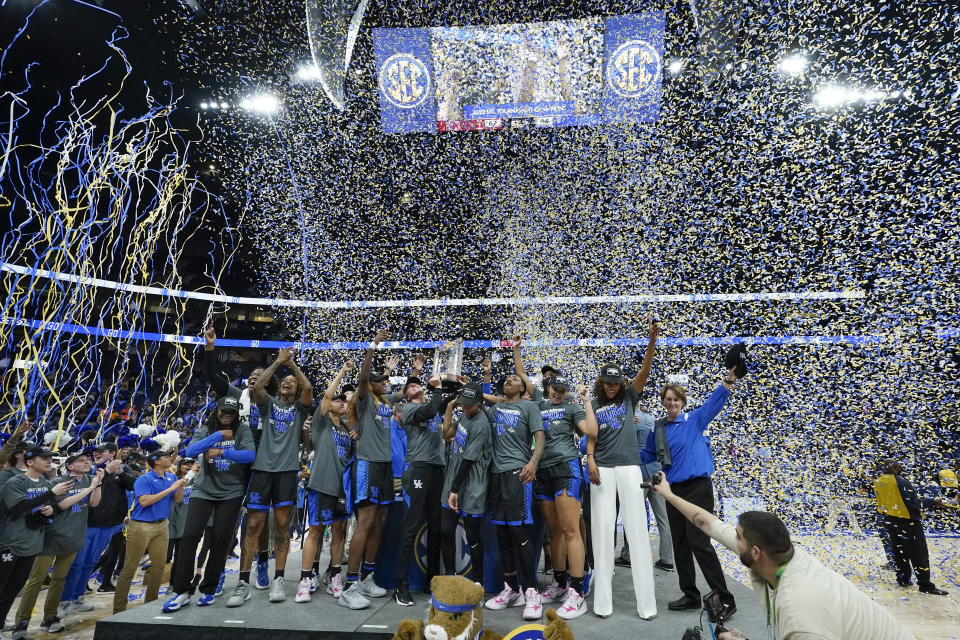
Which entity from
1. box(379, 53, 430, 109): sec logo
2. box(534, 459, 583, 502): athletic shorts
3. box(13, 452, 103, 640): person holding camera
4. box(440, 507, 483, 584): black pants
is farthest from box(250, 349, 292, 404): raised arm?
box(379, 53, 430, 109): sec logo

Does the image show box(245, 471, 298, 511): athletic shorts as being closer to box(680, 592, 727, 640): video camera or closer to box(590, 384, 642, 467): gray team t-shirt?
box(590, 384, 642, 467): gray team t-shirt

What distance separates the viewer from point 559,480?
4336 mm

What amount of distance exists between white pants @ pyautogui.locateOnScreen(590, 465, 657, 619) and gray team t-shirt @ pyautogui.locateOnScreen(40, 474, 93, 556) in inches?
192

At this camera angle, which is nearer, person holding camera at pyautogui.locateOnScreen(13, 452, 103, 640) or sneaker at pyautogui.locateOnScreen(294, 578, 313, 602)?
sneaker at pyautogui.locateOnScreen(294, 578, 313, 602)

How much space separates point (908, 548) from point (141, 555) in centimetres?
909

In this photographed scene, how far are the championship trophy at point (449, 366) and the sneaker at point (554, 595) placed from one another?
6.14 feet

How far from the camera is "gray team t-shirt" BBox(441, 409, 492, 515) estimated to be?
434 centimetres

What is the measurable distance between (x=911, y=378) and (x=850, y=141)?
23.8ft

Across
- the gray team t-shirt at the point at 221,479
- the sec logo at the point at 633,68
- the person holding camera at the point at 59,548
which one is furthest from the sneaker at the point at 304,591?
the sec logo at the point at 633,68

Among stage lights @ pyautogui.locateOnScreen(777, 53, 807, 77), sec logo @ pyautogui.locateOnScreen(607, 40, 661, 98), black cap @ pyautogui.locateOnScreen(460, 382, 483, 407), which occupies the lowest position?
black cap @ pyautogui.locateOnScreen(460, 382, 483, 407)

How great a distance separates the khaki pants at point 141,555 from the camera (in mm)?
5223

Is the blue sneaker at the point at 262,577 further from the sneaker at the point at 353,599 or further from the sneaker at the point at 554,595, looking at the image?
the sneaker at the point at 554,595

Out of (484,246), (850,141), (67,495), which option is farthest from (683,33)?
(484,246)

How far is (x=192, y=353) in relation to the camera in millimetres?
30078
